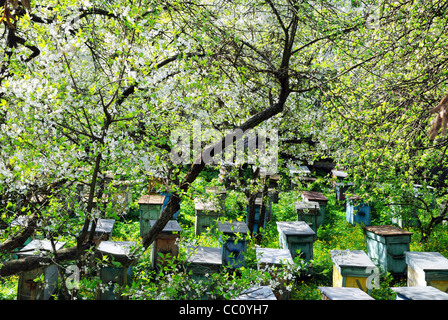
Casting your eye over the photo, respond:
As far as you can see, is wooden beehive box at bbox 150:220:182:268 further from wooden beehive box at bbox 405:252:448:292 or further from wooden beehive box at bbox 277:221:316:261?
wooden beehive box at bbox 405:252:448:292

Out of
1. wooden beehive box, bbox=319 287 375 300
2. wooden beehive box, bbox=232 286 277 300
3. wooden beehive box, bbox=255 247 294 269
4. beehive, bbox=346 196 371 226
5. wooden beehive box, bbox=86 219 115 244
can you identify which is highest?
beehive, bbox=346 196 371 226

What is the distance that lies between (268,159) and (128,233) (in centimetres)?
419

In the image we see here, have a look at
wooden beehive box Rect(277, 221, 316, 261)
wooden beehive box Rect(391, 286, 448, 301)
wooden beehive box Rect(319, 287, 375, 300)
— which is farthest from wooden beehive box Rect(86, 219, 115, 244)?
wooden beehive box Rect(391, 286, 448, 301)

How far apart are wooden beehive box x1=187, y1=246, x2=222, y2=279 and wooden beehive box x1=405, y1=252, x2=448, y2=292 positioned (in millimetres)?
3537

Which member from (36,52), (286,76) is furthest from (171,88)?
(36,52)

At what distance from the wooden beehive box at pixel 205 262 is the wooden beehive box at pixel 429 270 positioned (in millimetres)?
3537

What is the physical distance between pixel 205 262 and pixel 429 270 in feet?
12.6

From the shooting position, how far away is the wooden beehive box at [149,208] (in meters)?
8.59

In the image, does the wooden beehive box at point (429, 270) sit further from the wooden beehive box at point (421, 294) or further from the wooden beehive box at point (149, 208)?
the wooden beehive box at point (149, 208)

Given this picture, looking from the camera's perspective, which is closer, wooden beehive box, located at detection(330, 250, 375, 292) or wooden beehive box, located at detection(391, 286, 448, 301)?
wooden beehive box, located at detection(391, 286, 448, 301)

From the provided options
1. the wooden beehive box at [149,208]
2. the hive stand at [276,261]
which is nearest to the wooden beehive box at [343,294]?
the hive stand at [276,261]

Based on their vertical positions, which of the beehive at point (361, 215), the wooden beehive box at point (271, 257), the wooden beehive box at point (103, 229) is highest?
the beehive at point (361, 215)

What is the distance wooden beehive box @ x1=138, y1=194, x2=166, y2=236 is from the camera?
8.59m

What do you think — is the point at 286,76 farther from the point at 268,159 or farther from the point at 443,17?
the point at 268,159
